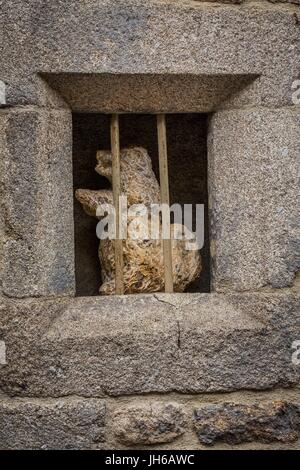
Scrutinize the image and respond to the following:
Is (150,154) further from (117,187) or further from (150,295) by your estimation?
(150,295)

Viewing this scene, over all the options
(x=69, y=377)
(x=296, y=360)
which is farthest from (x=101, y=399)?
(x=296, y=360)

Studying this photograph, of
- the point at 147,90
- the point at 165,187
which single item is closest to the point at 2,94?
the point at 147,90

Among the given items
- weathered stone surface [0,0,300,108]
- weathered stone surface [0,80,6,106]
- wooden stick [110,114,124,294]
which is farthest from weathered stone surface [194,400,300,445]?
weathered stone surface [0,80,6,106]

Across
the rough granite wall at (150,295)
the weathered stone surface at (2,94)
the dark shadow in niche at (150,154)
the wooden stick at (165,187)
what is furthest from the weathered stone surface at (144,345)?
the weathered stone surface at (2,94)

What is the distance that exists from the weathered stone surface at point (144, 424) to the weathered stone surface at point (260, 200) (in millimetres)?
432

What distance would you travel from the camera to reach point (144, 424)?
221cm

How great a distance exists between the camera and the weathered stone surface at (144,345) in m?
2.20

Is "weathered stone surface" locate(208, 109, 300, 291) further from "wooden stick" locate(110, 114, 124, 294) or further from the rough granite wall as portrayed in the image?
"wooden stick" locate(110, 114, 124, 294)

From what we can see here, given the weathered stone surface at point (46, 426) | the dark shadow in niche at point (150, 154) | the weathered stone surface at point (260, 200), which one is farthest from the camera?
the dark shadow in niche at point (150, 154)

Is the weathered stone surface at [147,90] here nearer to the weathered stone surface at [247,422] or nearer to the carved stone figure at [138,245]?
the carved stone figure at [138,245]

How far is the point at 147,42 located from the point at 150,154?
0.51m

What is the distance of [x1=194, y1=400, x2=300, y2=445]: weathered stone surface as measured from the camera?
2230 mm
